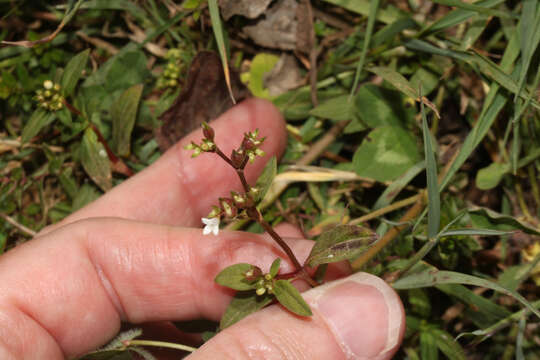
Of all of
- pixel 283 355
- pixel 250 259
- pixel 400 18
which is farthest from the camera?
pixel 400 18

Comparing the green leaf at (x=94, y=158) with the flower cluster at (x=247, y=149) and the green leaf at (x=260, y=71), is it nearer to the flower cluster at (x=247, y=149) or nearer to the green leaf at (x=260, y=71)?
the green leaf at (x=260, y=71)

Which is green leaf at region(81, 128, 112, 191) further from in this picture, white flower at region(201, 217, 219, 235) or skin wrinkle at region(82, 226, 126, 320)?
white flower at region(201, 217, 219, 235)

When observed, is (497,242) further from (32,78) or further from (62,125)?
(32,78)

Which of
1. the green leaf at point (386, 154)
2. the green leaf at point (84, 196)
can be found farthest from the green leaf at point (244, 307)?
the green leaf at point (84, 196)

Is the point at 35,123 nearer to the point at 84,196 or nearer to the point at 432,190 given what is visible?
the point at 84,196

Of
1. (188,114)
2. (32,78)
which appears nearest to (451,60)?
(188,114)

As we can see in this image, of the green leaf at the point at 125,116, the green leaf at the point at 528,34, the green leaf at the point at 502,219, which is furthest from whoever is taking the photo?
the green leaf at the point at 125,116

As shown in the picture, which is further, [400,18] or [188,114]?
[188,114]
